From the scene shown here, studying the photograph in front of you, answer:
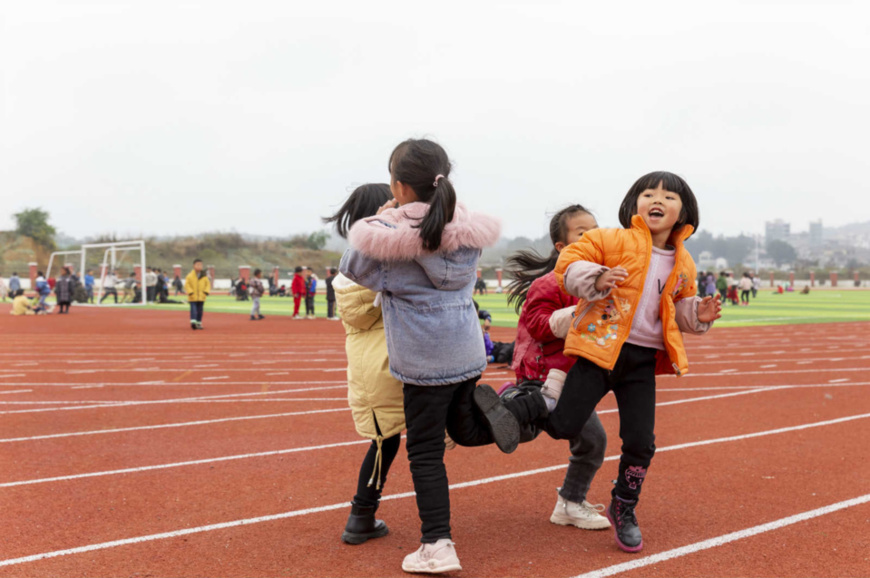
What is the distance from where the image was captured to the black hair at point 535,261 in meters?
4.12

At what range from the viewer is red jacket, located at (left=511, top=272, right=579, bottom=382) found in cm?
370

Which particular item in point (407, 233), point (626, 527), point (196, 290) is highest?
point (407, 233)

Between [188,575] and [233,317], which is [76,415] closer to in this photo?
[188,575]

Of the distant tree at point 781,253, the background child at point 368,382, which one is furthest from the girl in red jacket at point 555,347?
the distant tree at point 781,253

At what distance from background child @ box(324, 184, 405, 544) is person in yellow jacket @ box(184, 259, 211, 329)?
1504cm

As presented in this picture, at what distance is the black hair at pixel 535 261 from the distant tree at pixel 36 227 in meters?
89.1

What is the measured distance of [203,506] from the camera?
14.0 feet

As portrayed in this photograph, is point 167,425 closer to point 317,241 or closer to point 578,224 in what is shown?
point 578,224

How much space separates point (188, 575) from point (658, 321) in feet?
7.52

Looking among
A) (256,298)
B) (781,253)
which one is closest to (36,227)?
(256,298)

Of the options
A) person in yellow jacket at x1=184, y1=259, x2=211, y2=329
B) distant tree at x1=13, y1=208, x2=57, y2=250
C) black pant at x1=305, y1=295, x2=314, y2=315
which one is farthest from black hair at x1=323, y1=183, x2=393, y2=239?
distant tree at x1=13, y1=208, x2=57, y2=250

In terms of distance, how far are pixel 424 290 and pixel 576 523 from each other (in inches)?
60.9

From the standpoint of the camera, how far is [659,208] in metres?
3.46

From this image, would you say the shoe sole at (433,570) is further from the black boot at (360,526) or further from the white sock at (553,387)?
the white sock at (553,387)
